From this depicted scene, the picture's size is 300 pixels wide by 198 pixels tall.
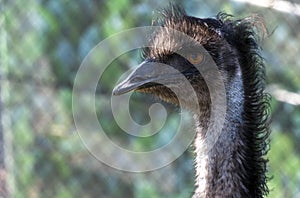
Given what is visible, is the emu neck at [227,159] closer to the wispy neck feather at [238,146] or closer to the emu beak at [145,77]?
the wispy neck feather at [238,146]

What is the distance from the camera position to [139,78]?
3.56 m

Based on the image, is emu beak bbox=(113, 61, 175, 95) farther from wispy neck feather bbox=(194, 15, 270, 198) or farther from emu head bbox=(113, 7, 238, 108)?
wispy neck feather bbox=(194, 15, 270, 198)

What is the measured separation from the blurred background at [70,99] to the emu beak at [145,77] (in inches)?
74.6

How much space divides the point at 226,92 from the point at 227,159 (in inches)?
9.5

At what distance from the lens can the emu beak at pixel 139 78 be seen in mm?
3526

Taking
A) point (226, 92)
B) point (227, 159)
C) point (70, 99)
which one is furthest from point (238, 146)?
point (70, 99)

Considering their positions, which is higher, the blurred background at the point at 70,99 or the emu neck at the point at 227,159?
the blurred background at the point at 70,99

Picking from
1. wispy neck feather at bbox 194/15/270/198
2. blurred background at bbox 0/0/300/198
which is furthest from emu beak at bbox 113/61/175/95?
blurred background at bbox 0/0/300/198

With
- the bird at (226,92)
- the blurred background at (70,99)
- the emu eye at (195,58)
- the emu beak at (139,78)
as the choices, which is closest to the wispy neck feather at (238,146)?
the bird at (226,92)

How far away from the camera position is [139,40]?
576cm

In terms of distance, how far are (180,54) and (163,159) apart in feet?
7.32

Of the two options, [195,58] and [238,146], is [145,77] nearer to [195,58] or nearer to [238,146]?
[195,58]

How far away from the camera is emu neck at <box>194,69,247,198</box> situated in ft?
11.8

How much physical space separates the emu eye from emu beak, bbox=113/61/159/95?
5.3 inches
